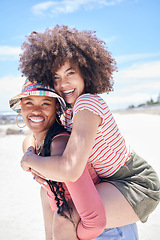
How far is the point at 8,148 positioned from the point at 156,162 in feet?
17.5

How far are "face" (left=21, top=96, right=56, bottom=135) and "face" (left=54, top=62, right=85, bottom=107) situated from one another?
0.21 metres

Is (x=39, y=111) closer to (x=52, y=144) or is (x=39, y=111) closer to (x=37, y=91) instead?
(x=37, y=91)

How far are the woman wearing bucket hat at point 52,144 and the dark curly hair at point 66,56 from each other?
0.16m

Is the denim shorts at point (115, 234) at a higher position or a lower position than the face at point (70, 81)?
lower

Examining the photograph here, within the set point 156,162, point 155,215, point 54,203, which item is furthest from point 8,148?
point 54,203

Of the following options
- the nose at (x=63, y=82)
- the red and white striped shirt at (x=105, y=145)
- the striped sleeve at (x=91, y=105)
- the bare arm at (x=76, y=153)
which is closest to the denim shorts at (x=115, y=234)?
the red and white striped shirt at (x=105, y=145)

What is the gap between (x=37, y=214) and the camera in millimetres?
4344

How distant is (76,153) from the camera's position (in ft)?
6.58

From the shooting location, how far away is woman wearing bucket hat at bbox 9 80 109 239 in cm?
213

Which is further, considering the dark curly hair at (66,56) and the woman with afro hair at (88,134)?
the dark curly hair at (66,56)

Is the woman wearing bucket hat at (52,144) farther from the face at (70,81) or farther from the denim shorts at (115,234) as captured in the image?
the denim shorts at (115,234)

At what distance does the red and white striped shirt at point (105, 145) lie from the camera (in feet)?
7.33

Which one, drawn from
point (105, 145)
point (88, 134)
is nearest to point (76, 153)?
point (88, 134)

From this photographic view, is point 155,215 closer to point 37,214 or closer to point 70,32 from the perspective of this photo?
point 37,214
